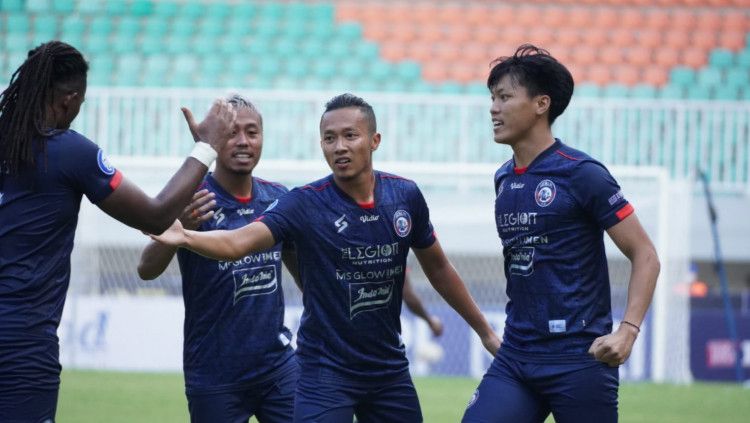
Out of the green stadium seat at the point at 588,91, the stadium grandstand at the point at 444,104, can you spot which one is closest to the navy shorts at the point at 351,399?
the stadium grandstand at the point at 444,104

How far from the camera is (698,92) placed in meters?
19.2

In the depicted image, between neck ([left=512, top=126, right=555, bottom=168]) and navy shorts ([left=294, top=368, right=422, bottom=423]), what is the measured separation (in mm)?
1133

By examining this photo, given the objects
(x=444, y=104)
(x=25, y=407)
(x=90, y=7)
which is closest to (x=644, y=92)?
(x=444, y=104)

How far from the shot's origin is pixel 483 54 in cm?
2017

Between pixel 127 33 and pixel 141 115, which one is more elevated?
pixel 127 33

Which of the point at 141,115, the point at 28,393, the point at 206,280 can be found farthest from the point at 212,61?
the point at 28,393

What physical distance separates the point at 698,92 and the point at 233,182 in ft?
48.7

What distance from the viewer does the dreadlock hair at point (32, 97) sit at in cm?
417

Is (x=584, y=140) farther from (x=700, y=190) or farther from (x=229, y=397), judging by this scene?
(x=229, y=397)

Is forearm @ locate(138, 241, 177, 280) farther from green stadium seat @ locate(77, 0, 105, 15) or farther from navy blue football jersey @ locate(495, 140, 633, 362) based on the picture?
green stadium seat @ locate(77, 0, 105, 15)

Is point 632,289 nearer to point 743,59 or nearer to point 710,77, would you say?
point 710,77

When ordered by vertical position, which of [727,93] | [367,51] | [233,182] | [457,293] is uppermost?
[367,51]

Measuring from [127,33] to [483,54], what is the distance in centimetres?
633

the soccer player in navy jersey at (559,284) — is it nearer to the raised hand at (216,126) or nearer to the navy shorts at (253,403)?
the navy shorts at (253,403)
